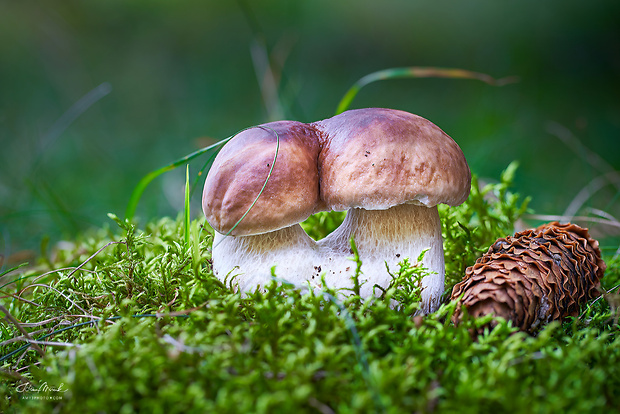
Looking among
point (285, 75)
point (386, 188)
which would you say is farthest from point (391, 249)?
point (285, 75)

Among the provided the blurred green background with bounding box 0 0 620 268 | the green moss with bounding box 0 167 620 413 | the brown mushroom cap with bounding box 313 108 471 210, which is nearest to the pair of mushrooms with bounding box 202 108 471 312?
the brown mushroom cap with bounding box 313 108 471 210

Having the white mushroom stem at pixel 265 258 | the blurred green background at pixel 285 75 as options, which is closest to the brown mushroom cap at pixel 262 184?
the white mushroom stem at pixel 265 258

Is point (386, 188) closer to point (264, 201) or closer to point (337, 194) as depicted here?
point (337, 194)

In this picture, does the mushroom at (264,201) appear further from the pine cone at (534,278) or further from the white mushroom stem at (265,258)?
the pine cone at (534,278)

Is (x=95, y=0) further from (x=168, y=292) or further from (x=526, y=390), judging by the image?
(x=526, y=390)

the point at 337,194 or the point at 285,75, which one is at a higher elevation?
the point at 285,75

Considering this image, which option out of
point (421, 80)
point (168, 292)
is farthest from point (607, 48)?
point (168, 292)

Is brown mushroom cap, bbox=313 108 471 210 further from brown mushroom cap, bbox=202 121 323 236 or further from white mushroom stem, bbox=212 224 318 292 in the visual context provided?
white mushroom stem, bbox=212 224 318 292
